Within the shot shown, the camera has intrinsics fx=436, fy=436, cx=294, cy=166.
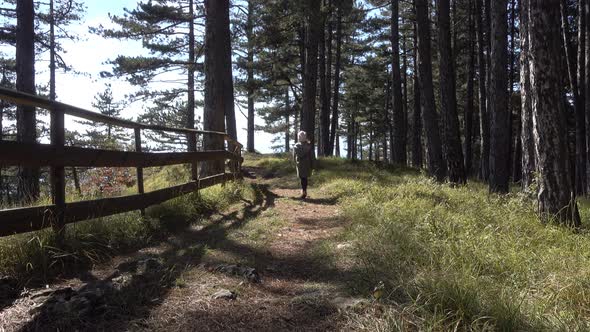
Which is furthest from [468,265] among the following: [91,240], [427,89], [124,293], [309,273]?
[427,89]

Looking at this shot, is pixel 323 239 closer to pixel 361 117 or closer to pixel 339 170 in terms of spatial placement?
pixel 339 170

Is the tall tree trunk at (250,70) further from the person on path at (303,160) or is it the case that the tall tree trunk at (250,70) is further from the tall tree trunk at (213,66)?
the person on path at (303,160)

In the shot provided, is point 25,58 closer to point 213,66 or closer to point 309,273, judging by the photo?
point 213,66

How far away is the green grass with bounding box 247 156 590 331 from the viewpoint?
10.1 feet

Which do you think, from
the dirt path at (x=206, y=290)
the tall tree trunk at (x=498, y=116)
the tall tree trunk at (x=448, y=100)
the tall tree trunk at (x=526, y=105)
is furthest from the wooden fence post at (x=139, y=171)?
the tall tree trunk at (x=448, y=100)

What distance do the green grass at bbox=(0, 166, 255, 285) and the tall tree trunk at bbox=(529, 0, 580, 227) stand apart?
546 centimetres

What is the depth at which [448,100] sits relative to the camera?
13680 millimetres

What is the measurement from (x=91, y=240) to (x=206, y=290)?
5.46 ft

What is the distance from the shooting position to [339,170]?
51.3 ft

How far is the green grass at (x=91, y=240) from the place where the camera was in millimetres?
3824

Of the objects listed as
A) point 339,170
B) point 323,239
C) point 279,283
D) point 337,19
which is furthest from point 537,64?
point 337,19

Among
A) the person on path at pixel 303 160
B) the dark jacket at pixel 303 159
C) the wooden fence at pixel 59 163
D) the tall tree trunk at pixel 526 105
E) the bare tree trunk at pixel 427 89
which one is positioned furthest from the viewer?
the bare tree trunk at pixel 427 89

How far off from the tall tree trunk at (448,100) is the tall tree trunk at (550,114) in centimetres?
691

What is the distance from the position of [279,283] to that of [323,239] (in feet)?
6.19
